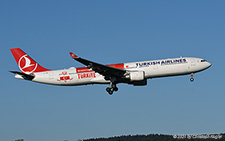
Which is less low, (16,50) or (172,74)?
(16,50)

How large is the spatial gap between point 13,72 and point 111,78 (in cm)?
1361

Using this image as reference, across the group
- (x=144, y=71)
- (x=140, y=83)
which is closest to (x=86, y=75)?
(x=140, y=83)

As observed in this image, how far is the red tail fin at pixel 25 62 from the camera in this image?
5369cm

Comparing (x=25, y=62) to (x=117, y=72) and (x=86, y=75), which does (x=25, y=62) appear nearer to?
(x=86, y=75)

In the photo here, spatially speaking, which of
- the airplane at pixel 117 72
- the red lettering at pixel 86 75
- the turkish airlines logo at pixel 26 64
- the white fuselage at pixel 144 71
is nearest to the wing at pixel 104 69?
the airplane at pixel 117 72

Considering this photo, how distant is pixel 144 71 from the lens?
47.3 m

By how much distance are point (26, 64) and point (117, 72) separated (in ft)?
52.6

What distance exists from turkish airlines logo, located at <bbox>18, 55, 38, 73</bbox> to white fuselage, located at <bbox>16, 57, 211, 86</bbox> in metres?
3.77

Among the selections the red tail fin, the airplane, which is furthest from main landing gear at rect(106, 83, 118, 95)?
the red tail fin

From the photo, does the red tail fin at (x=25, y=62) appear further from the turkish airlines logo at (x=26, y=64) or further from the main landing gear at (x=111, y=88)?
the main landing gear at (x=111, y=88)

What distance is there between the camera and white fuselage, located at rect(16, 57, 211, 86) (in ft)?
155

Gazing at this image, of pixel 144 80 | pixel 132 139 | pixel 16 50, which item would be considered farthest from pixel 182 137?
pixel 16 50

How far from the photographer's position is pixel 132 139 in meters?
91.9

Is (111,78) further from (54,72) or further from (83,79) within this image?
(54,72)
